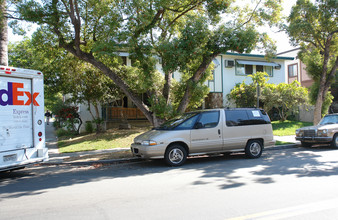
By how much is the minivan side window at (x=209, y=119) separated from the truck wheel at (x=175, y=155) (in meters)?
1.03

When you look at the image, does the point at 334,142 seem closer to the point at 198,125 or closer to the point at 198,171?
the point at 198,125

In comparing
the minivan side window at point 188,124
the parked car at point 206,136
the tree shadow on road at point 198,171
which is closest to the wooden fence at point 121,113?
the tree shadow on road at point 198,171

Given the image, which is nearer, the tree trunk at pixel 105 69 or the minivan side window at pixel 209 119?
the minivan side window at pixel 209 119

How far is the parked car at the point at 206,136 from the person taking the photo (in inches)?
321

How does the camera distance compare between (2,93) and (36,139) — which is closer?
(2,93)

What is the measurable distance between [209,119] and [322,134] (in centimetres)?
561

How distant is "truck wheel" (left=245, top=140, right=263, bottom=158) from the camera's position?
9.38 m

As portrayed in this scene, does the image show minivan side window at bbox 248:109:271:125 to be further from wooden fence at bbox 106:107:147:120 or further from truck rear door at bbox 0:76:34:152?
wooden fence at bbox 106:107:147:120

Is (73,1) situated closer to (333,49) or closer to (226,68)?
(333,49)

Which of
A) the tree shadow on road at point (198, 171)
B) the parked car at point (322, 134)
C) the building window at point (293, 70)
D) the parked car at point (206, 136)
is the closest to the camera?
the tree shadow on road at point (198, 171)

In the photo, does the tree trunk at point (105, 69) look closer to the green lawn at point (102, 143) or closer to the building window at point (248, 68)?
the green lawn at point (102, 143)

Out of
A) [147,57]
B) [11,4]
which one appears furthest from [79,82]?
[147,57]

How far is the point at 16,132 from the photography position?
7.16 metres

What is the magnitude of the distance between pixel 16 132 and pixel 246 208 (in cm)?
611
